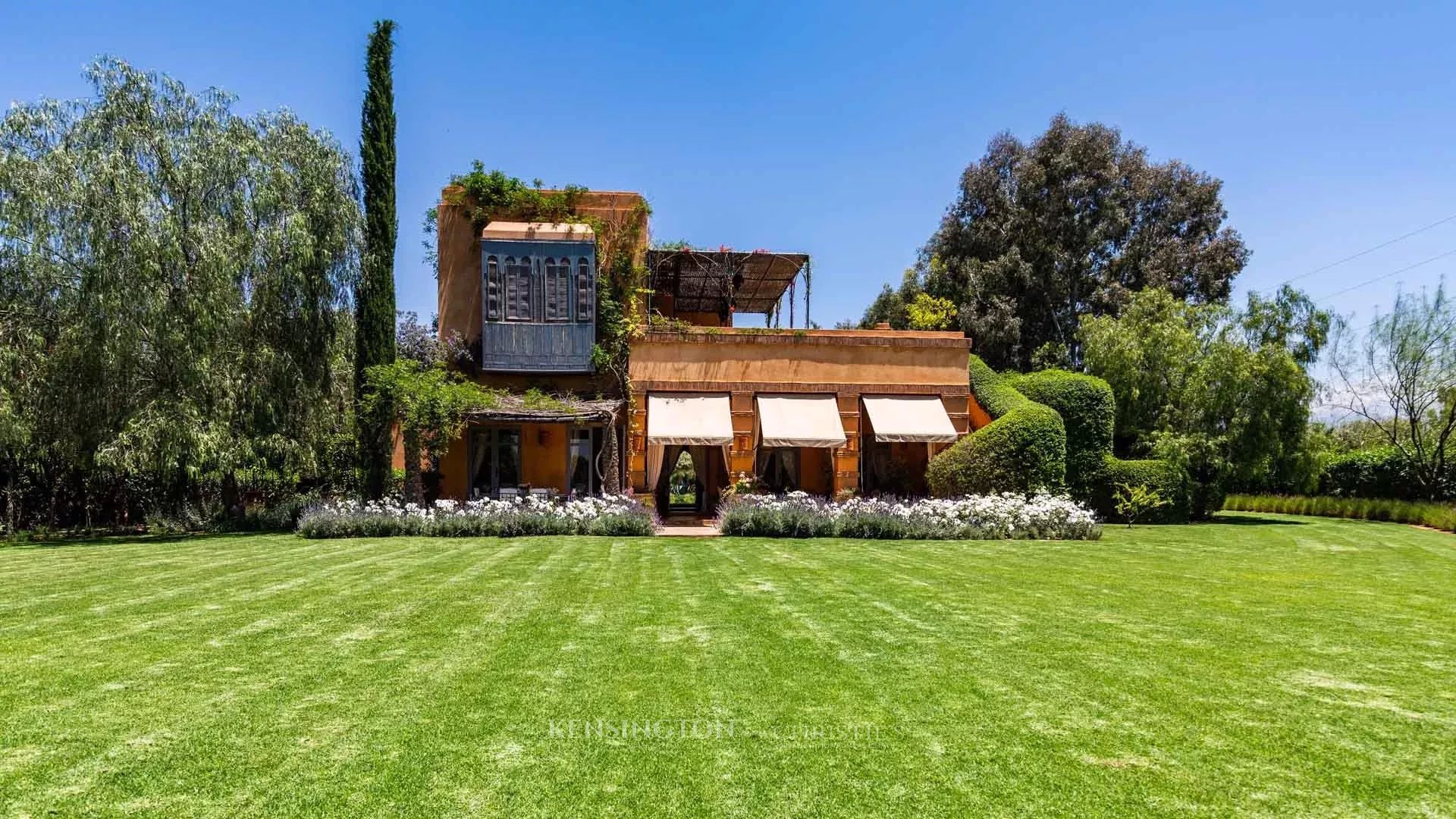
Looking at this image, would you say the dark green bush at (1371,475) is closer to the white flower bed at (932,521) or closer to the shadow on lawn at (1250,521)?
the shadow on lawn at (1250,521)

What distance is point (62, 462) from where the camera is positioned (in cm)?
1906

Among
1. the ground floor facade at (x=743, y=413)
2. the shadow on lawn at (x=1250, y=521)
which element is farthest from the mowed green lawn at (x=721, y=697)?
the shadow on lawn at (x=1250, y=521)

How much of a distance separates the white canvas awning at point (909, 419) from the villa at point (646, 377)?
0.13 feet

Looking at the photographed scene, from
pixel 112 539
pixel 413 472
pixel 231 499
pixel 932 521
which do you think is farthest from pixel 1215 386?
pixel 112 539

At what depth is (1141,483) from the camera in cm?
2127

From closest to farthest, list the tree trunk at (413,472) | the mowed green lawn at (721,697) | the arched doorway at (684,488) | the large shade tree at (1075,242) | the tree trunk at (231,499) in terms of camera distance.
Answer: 1. the mowed green lawn at (721,697)
2. the tree trunk at (413,472)
3. the tree trunk at (231,499)
4. the arched doorway at (684,488)
5. the large shade tree at (1075,242)

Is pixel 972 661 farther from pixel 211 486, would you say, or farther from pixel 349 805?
pixel 211 486

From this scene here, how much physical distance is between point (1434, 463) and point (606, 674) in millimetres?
30709

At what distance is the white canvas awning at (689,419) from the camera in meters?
19.0

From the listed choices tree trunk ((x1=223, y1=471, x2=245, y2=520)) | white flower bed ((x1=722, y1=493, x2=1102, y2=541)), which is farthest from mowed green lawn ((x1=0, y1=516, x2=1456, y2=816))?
tree trunk ((x1=223, y1=471, x2=245, y2=520))

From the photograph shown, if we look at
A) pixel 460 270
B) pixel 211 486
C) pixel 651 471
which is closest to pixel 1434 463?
pixel 651 471

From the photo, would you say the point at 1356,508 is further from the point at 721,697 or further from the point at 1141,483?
the point at 721,697

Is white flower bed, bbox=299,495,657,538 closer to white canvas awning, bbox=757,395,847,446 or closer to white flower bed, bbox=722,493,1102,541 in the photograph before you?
white flower bed, bbox=722,493,1102,541

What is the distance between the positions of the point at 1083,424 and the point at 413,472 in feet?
53.9
